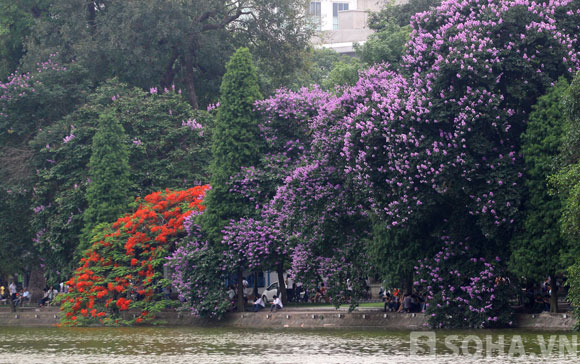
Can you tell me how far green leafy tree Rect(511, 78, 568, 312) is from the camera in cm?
2853

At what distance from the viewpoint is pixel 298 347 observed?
25.7 meters

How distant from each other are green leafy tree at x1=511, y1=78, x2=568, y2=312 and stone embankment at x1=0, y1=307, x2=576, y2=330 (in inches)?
60.0

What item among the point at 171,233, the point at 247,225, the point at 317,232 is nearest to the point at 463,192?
the point at 317,232

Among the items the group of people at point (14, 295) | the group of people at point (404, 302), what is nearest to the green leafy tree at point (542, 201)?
the group of people at point (404, 302)

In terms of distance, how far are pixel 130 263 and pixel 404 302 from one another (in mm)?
Result: 12876

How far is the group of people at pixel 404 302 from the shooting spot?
116ft

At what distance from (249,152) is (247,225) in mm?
3180

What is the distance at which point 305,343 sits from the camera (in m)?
27.1

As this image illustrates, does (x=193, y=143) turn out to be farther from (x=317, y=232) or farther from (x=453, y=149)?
(x=453, y=149)

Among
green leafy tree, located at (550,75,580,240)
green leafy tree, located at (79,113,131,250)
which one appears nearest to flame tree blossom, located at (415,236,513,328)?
green leafy tree, located at (550,75,580,240)

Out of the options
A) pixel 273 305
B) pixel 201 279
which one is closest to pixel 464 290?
pixel 273 305

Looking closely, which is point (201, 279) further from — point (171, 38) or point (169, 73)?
point (169, 73)

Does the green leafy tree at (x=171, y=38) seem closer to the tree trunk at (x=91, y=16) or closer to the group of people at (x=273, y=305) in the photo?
the tree trunk at (x=91, y=16)

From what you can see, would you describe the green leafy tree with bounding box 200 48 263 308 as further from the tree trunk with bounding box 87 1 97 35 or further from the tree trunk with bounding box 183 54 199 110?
the tree trunk with bounding box 87 1 97 35
